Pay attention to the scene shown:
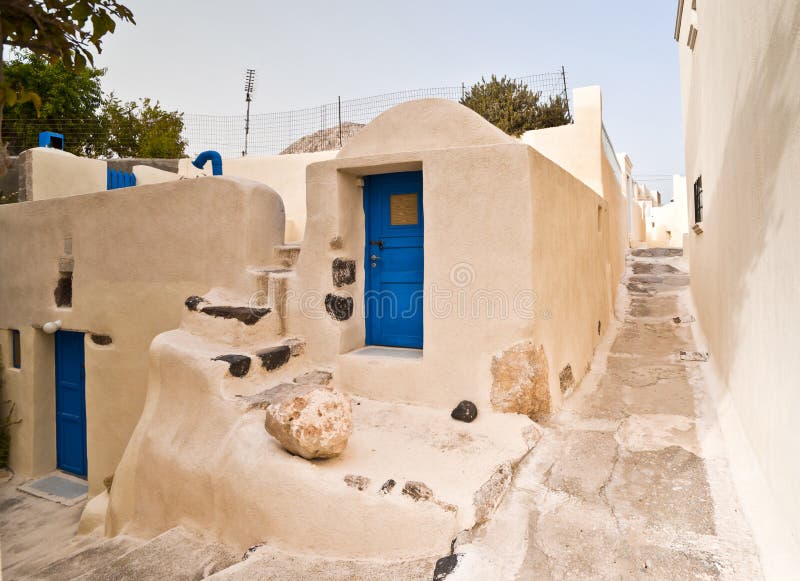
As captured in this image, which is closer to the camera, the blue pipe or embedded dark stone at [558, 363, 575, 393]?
embedded dark stone at [558, 363, 575, 393]

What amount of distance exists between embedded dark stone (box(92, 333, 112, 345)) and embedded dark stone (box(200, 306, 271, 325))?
2.04 metres

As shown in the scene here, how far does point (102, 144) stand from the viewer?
54.7ft

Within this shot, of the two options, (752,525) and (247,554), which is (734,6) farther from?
(247,554)

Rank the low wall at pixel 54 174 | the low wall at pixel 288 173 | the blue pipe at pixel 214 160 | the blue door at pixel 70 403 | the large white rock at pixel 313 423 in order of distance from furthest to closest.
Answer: the low wall at pixel 288 173 < the low wall at pixel 54 174 < the blue door at pixel 70 403 < the blue pipe at pixel 214 160 < the large white rock at pixel 313 423

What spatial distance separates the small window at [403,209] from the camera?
4055 millimetres

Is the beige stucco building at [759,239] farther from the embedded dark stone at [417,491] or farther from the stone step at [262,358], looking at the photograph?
the stone step at [262,358]

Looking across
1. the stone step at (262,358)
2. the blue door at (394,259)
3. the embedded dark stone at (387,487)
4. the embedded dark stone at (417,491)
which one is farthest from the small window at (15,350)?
the embedded dark stone at (417,491)

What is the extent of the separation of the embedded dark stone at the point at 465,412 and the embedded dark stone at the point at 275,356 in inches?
56.4

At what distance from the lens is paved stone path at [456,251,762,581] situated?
2.02m

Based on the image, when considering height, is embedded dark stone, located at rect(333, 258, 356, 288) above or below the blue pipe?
below

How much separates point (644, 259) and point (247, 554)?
35.8 ft

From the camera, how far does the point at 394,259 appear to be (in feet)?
13.7

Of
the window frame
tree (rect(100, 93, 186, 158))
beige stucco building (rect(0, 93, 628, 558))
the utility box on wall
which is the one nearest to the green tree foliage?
tree (rect(100, 93, 186, 158))

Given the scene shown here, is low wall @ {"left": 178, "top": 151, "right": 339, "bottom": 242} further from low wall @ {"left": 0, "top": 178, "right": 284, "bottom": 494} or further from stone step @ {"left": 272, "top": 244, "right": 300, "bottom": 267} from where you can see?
stone step @ {"left": 272, "top": 244, "right": 300, "bottom": 267}
